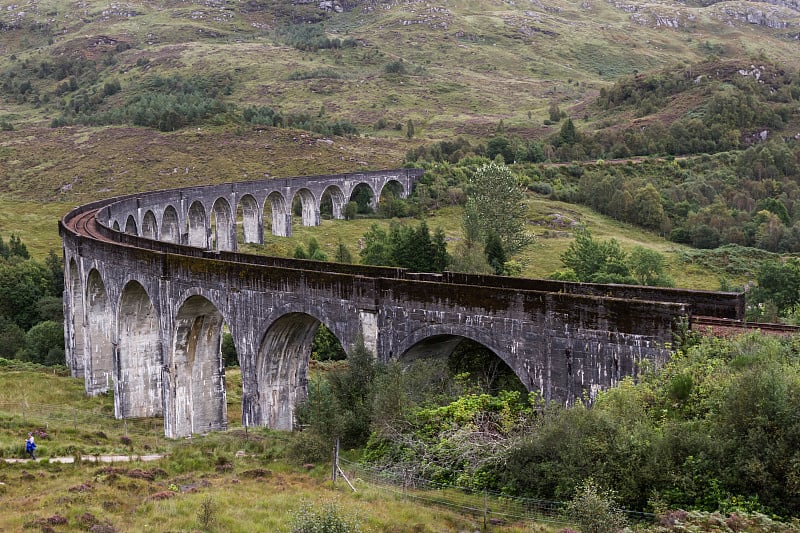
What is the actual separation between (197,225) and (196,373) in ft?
143

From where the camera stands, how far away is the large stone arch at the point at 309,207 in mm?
88562

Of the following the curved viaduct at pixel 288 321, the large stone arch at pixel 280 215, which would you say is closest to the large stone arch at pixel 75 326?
the curved viaduct at pixel 288 321

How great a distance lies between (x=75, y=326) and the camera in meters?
44.5

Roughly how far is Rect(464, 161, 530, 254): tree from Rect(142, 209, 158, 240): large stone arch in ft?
88.2

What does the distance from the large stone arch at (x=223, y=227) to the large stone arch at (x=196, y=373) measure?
149 ft

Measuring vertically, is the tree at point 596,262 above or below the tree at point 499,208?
below

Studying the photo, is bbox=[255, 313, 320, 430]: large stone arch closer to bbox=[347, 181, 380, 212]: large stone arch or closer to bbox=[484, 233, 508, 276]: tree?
bbox=[484, 233, 508, 276]: tree

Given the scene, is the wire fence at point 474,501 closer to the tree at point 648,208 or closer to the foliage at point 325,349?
the foliage at point 325,349

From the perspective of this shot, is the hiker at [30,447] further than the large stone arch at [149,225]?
No

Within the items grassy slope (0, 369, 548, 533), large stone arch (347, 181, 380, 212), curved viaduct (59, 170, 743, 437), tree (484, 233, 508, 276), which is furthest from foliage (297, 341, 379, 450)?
large stone arch (347, 181, 380, 212)

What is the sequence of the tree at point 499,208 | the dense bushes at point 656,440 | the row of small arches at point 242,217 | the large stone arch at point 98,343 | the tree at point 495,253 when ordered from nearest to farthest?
the dense bushes at point 656,440 < the large stone arch at point 98,343 < the tree at point 495,253 < the tree at point 499,208 < the row of small arches at point 242,217

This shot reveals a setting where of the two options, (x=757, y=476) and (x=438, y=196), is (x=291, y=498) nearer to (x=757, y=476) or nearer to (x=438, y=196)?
(x=757, y=476)

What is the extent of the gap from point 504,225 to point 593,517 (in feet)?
169

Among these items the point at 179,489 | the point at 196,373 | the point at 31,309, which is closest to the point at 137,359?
the point at 196,373
